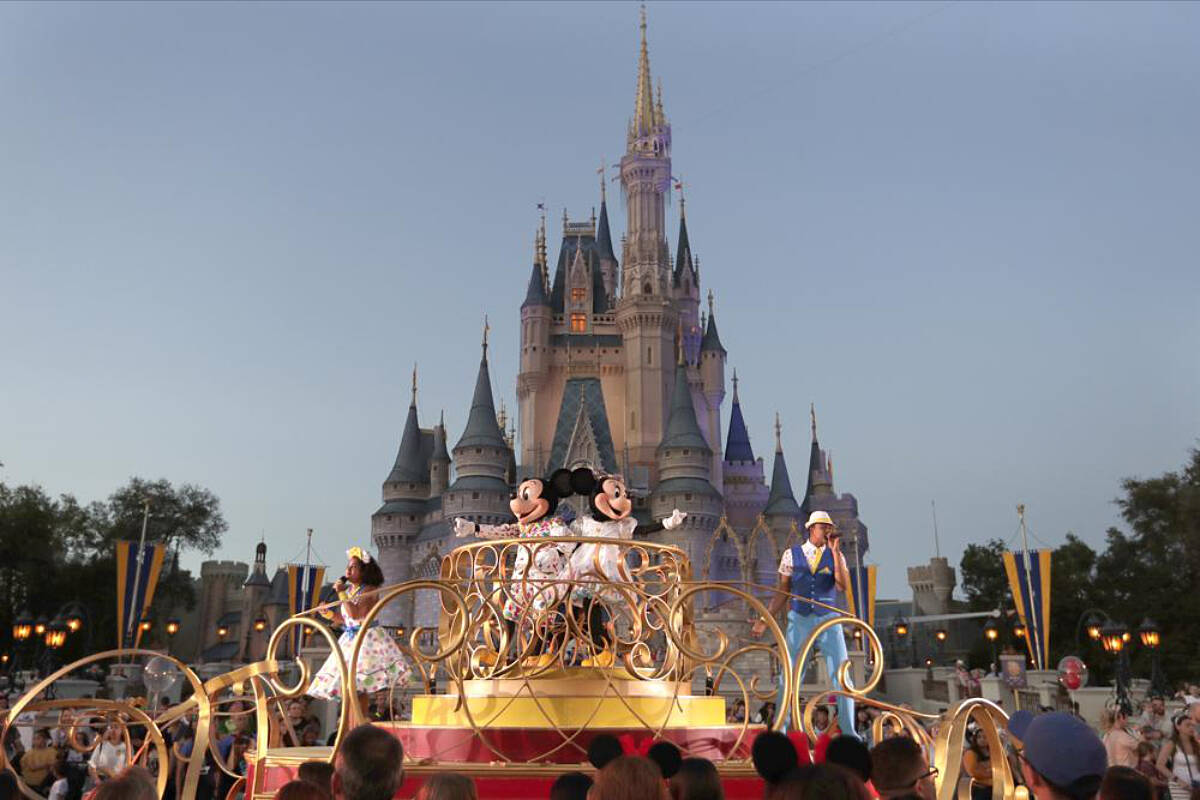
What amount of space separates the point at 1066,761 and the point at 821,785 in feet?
2.64

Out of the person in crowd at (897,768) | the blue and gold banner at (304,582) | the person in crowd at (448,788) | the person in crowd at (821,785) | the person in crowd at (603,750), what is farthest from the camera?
the blue and gold banner at (304,582)

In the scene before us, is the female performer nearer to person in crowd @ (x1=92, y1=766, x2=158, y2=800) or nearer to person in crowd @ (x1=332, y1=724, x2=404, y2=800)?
person in crowd @ (x1=332, y1=724, x2=404, y2=800)

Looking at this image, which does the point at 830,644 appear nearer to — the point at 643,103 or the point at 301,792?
the point at 301,792

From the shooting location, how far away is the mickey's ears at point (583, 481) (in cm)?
743

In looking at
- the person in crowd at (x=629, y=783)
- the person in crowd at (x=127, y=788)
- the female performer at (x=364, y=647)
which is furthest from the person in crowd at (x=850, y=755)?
the female performer at (x=364, y=647)

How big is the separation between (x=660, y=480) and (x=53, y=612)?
31119 millimetres

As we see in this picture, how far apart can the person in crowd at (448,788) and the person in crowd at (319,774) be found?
27.3 inches

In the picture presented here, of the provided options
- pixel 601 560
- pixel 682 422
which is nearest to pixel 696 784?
pixel 601 560

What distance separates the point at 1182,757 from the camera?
8281 millimetres

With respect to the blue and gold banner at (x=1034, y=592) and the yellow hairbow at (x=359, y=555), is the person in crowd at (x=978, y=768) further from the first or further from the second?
the blue and gold banner at (x=1034, y=592)

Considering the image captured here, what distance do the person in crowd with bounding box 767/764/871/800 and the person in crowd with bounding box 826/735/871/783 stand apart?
2.10 feet

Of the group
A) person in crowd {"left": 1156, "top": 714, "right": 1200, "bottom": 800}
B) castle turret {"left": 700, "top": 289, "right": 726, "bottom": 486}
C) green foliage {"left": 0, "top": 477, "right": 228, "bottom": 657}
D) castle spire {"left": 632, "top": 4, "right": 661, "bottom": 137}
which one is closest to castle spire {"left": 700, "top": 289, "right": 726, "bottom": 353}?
castle turret {"left": 700, "top": 289, "right": 726, "bottom": 486}

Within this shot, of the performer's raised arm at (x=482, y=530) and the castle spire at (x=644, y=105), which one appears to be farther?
the castle spire at (x=644, y=105)

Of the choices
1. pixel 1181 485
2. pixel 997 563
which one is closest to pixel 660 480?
→ pixel 997 563
